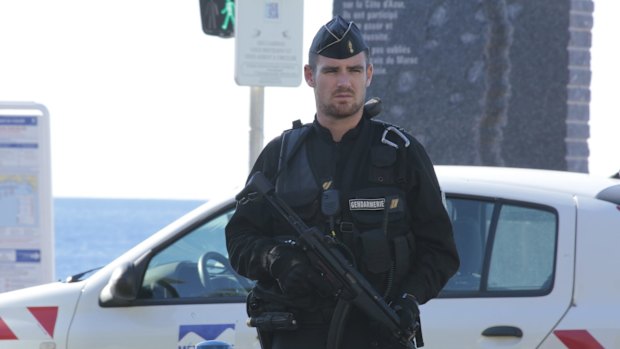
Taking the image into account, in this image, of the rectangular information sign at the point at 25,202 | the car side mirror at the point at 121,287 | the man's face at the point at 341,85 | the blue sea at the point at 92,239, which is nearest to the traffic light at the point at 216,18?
the rectangular information sign at the point at 25,202

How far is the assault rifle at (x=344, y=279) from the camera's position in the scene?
4098mm

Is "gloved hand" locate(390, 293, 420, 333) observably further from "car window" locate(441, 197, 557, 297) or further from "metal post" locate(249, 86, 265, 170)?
"metal post" locate(249, 86, 265, 170)

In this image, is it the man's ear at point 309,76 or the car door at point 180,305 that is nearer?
the man's ear at point 309,76

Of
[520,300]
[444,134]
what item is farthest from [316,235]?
[444,134]

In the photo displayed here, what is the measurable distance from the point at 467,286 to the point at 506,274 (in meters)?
0.17

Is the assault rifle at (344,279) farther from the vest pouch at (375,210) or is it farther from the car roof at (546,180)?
the car roof at (546,180)

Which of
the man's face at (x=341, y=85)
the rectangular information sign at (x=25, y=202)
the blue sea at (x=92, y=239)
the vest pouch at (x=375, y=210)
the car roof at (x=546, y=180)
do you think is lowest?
the blue sea at (x=92, y=239)

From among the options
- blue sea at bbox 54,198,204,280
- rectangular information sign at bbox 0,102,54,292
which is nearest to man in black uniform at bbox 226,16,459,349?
rectangular information sign at bbox 0,102,54,292

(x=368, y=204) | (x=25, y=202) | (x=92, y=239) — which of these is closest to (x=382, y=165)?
(x=368, y=204)

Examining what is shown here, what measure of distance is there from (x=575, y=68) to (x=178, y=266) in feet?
20.3

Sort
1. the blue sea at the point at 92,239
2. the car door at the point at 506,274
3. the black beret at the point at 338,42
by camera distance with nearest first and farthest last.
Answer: the black beret at the point at 338,42 < the car door at the point at 506,274 < the blue sea at the point at 92,239

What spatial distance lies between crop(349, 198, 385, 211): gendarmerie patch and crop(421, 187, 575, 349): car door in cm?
160

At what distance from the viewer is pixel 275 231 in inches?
172

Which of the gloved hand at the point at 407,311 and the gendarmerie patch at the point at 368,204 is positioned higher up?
the gendarmerie patch at the point at 368,204
